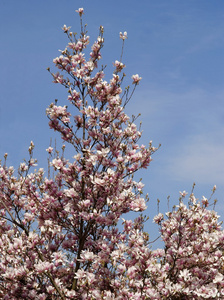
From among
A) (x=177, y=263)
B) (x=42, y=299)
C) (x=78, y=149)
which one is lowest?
(x=42, y=299)

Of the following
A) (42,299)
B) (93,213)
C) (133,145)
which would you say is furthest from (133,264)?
(133,145)

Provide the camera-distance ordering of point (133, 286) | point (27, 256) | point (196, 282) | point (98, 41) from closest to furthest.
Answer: point (133, 286) < point (196, 282) < point (27, 256) < point (98, 41)

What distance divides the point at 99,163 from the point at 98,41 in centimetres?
261

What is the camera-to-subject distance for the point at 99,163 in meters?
7.25

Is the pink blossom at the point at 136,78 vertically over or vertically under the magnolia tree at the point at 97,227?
over

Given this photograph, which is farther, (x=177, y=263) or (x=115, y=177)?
(x=177, y=263)

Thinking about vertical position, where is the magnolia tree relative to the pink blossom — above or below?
below

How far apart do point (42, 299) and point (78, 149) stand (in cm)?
272

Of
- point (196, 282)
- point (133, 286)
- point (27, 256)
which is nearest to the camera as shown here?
point (133, 286)

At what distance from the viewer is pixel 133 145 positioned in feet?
25.1

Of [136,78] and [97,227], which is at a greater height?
[136,78]

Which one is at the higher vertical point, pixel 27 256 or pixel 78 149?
pixel 78 149

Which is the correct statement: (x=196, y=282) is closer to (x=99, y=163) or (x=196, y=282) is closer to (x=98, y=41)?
(x=99, y=163)

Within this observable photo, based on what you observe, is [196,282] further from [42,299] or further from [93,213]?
[42,299]
